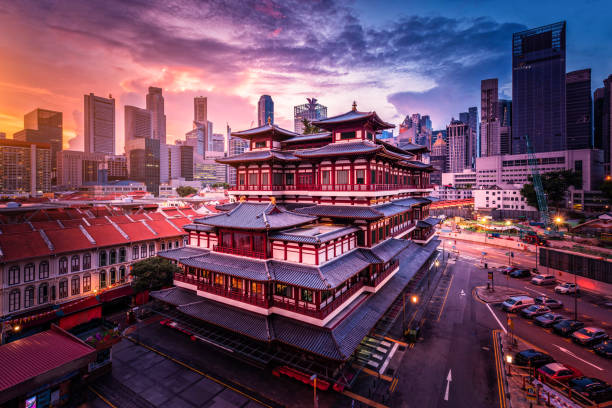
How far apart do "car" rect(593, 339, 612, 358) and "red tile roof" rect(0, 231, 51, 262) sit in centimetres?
6013

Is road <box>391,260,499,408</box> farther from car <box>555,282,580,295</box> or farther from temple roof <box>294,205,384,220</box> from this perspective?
car <box>555,282,580,295</box>

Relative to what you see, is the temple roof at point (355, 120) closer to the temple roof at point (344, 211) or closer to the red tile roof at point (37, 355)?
the temple roof at point (344, 211)

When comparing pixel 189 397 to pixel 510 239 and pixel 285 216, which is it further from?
pixel 510 239

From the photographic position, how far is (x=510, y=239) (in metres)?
74.1

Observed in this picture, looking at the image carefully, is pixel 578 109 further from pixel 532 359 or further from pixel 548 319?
pixel 532 359

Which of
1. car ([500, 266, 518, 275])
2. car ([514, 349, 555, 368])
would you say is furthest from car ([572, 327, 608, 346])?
car ([500, 266, 518, 275])

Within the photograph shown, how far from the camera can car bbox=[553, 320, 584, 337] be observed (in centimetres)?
2822

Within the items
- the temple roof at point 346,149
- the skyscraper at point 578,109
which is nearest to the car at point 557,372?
the temple roof at point 346,149

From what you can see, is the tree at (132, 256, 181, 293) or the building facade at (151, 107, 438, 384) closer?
the building facade at (151, 107, 438, 384)

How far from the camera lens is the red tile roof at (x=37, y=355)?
16.5 m

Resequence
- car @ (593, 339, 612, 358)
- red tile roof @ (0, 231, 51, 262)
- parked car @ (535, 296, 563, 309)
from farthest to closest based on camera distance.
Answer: parked car @ (535, 296, 563, 309) → red tile roof @ (0, 231, 51, 262) → car @ (593, 339, 612, 358)

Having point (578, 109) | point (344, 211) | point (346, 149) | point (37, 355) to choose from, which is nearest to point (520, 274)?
point (344, 211)

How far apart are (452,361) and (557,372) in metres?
7.58

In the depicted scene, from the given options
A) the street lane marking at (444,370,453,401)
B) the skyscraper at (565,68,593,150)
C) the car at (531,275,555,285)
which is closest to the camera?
the street lane marking at (444,370,453,401)
